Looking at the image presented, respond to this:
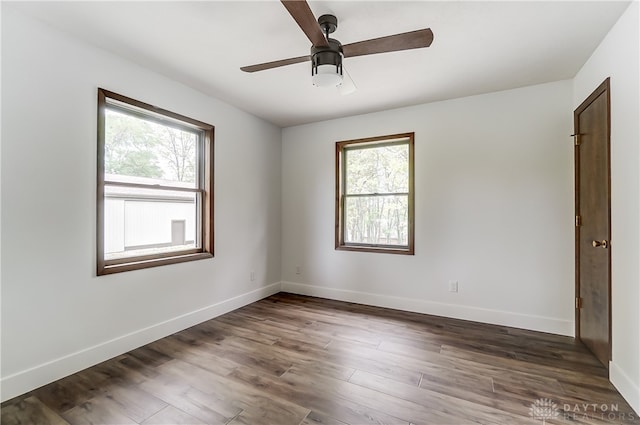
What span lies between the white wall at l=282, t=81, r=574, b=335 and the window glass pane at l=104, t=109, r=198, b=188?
6.48 feet

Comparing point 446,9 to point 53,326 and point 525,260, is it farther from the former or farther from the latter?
point 53,326

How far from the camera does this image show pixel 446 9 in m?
1.90

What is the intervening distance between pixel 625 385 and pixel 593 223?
1230mm

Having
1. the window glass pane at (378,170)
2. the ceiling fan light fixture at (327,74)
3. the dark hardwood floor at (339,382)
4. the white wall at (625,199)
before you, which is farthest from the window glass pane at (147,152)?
the white wall at (625,199)

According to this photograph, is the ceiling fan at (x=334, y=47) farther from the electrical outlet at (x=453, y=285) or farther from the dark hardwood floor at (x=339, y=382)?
the electrical outlet at (x=453, y=285)

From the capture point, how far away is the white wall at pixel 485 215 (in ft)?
9.68

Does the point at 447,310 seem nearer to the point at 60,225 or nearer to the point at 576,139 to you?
the point at 576,139

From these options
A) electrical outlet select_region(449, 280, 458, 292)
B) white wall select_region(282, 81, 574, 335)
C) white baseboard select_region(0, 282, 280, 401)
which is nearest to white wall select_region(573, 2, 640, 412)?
white wall select_region(282, 81, 574, 335)

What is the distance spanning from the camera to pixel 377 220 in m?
3.97

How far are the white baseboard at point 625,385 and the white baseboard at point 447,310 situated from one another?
0.89 metres

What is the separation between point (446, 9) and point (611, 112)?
1.45 metres

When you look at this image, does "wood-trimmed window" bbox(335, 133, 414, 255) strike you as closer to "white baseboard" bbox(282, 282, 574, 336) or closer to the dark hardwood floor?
"white baseboard" bbox(282, 282, 574, 336)

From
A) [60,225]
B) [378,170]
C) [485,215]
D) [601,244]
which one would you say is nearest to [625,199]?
[601,244]

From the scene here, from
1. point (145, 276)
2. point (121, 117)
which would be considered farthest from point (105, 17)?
point (145, 276)
